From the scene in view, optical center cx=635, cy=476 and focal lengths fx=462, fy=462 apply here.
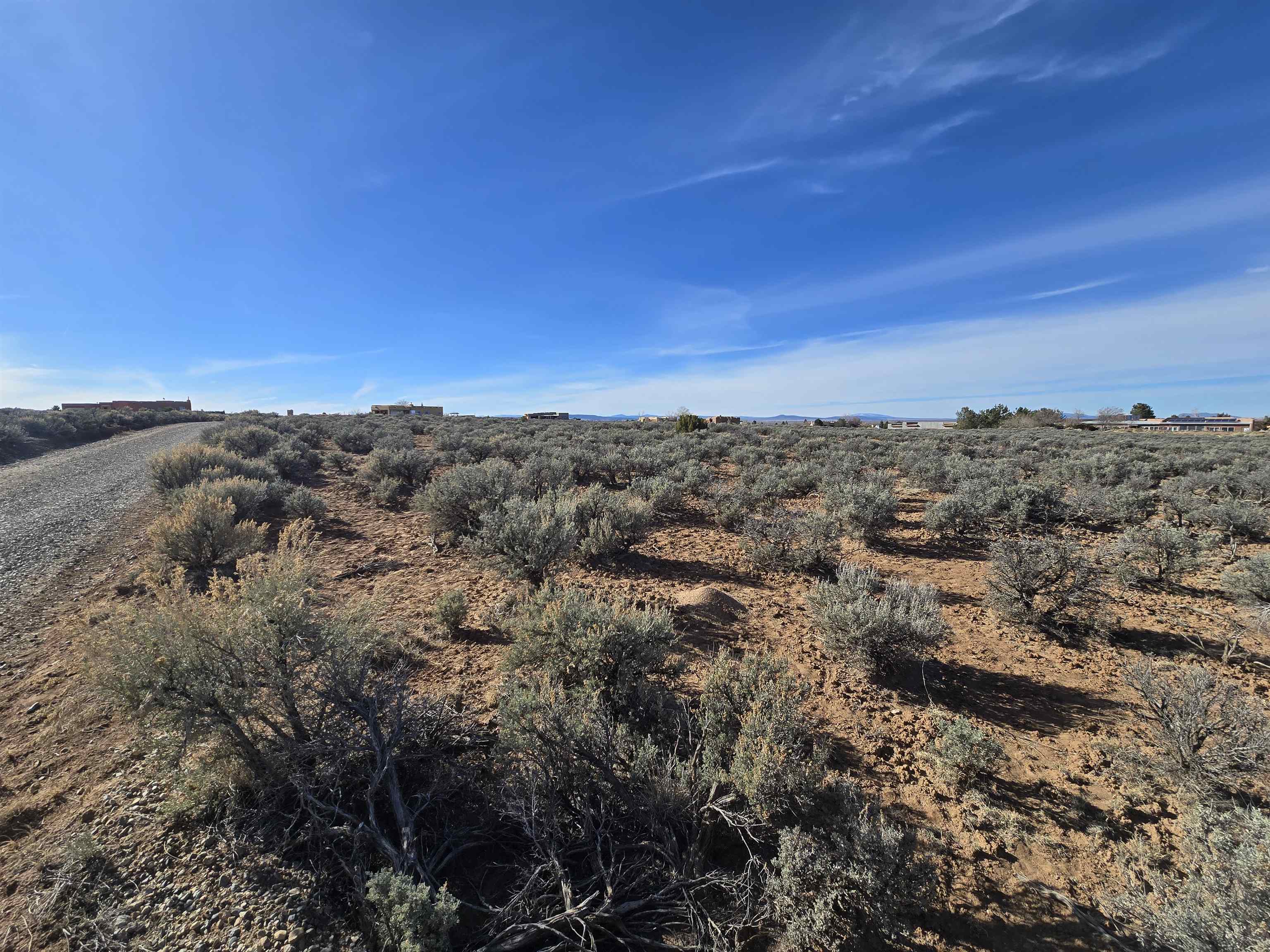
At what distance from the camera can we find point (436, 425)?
2630 centimetres

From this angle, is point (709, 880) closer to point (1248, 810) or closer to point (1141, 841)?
point (1141, 841)

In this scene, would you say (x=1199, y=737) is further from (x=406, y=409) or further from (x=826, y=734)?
(x=406, y=409)

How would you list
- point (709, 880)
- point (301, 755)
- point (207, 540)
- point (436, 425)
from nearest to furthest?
point (709, 880)
point (301, 755)
point (207, 540)
point (436, 425)

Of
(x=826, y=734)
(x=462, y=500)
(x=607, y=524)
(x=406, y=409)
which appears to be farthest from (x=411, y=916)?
(x=406, y=409)

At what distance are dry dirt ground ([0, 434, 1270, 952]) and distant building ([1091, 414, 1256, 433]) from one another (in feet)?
128

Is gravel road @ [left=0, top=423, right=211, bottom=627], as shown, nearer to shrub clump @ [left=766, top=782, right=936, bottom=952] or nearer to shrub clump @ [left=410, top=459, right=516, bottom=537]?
shrub clump @ [left=410, top=459, right=516, bottom=537]

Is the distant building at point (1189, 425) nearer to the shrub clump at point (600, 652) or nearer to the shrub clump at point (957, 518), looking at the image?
the shrub clump at point (957, 518)

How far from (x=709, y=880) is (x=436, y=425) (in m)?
27.1

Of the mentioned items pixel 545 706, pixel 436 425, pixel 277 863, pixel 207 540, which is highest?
pixel 436 425

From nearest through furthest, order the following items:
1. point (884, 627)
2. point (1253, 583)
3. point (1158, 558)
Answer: point (884, 627) → point (1253, 583) → point (1158, 558)

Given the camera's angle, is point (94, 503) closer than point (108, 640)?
No

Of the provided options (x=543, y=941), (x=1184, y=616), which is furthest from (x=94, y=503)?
(x=1184, y=616)

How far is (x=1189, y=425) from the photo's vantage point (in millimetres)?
42031

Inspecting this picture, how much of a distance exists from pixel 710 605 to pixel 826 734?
1.90 metres
